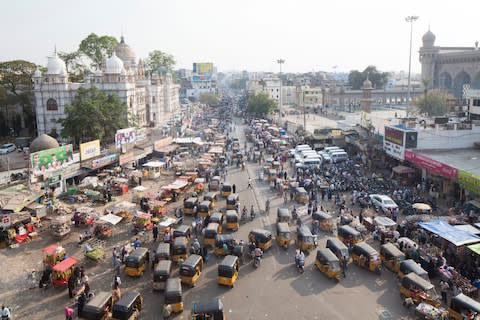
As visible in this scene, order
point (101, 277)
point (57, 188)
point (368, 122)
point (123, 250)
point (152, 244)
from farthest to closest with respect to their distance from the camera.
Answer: point (368, 122) < point (57, 188) < point (152, 244) < point (123, 250) < point (101, 277)

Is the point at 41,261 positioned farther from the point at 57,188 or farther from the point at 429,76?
the point at 429,76

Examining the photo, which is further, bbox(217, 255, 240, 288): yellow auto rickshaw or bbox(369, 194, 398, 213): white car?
bbox(369, 194, 398, 213): white car

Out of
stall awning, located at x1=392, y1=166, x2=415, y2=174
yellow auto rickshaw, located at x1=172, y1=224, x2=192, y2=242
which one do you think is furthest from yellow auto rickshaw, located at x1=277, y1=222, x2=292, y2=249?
stall awning, located at x1=392, y1=166, x2=415, y2=174

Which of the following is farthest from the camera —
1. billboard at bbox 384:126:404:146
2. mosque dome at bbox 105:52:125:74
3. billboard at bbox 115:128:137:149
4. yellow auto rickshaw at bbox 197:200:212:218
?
mosque dome at bbox 105:52:125:74

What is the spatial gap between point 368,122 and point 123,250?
3109 centimetres

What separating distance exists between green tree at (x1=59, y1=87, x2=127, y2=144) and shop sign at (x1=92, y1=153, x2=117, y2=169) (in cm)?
471

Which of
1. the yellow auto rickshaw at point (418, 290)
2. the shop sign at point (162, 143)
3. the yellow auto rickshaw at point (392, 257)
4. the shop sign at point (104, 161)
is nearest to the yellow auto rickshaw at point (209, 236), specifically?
the yellow auto rickshaw at point (392, 257)

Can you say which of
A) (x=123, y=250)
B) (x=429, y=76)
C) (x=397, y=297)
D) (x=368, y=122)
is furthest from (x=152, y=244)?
(x=429, y=76)

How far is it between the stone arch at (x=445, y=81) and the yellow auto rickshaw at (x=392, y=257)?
82.5 m

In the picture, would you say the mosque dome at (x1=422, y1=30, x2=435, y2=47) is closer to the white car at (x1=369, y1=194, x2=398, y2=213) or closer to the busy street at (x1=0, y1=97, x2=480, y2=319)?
the busy street at (x1=0, y1=97, x2=480, y2=319)

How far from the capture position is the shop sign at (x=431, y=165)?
2642 cm

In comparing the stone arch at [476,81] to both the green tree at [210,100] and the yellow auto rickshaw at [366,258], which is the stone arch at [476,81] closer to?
the green tree at [210,100]

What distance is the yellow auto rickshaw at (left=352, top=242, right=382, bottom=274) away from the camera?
18.2 m

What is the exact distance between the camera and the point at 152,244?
22.0 m
